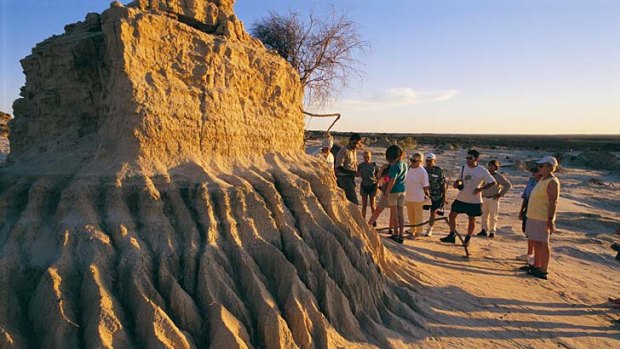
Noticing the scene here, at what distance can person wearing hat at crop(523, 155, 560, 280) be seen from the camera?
6.42 metres

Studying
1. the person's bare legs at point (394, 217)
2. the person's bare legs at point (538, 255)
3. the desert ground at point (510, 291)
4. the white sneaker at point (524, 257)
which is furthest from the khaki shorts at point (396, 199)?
the white sneaker at point (524, 257)

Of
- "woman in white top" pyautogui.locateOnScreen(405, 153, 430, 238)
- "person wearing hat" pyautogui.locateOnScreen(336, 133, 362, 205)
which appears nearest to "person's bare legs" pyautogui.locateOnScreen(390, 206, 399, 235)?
"woman in white top" pyautogui.locateOnScreen(405, 153, 430, 238)

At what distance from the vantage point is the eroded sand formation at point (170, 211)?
10.7 ft

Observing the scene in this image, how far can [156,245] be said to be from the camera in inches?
144

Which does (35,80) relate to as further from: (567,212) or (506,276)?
(567,212)

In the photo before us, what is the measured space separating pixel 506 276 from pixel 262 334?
4.90m

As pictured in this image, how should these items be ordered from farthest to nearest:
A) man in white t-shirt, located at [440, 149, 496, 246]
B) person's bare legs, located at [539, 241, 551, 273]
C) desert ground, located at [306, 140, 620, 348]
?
man in white t-shirt, located at [440, 149, 496, 246] → person's bare legs, located at [539, 241, 551, 273] → desert ground, located at [306, 140, 620, 348]

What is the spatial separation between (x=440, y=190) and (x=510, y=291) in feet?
9.57

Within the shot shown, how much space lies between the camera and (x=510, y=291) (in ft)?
20.1

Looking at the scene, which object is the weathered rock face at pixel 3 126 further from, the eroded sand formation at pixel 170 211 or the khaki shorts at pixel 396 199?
the khaki shorts at pixel 396 199

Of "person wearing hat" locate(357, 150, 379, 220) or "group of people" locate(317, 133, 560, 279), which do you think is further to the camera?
"person wearing hat" locate(357, 150, 379, 220)

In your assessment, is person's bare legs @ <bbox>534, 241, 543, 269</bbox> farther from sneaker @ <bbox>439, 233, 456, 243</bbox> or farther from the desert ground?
sneaker @ <bbox>439, 233, 456, 243</bbox>

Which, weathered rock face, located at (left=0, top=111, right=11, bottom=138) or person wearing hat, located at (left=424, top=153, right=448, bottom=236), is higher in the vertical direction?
weathered rock face, located at (left=0, top=111, right=11, bottom=138)

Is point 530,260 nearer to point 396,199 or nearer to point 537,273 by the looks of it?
point 537,273
